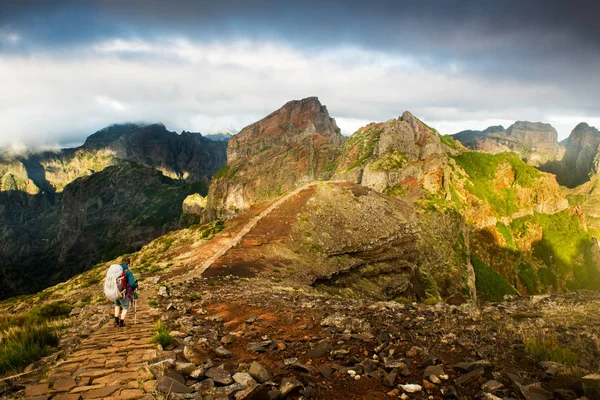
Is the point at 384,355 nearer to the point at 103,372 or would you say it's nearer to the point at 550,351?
the point at 550,351

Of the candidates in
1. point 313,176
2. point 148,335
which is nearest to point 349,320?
point 148,335

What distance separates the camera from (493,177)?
125438 millimetres

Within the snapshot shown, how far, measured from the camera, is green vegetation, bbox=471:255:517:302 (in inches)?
3438

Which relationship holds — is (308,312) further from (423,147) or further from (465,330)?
(423,147)

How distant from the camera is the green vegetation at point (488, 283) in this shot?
8731 cm

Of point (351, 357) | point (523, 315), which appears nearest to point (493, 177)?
point (523, 315)

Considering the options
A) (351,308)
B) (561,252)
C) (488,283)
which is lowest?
(561,252)

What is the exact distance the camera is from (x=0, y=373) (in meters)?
8.22

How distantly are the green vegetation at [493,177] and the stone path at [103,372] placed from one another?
120229mm

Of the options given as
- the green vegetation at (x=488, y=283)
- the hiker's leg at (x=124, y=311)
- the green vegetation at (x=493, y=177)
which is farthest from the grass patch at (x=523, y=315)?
the green vegetation at (x=493, y=177)

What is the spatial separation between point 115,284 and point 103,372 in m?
7.17

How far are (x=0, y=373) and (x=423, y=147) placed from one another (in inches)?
4861

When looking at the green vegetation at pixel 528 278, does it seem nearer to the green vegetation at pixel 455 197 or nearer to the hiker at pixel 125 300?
the green vegetation at pixel 455 197

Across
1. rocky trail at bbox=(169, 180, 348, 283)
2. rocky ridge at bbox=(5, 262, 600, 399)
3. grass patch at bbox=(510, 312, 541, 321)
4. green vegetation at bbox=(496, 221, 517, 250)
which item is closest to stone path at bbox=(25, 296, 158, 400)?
rocky ridge at bbox=(5, 262, 600, 399)
